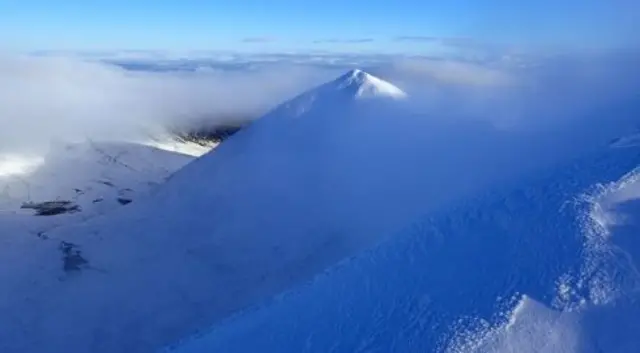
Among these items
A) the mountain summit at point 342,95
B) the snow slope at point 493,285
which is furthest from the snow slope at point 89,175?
the snow slope at point 493,285

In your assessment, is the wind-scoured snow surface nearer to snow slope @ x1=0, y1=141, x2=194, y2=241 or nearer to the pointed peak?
the pointed peak

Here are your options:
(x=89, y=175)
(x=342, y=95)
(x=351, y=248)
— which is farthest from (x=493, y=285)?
(x=89, y=175)

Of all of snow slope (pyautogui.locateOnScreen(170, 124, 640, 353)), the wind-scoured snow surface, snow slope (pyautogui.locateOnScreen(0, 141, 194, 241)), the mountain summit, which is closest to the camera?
snow slope (pyautogui.locateOnScreen(170, 124, 640, 353))

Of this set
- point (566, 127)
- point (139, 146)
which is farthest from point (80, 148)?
point (566, 127)

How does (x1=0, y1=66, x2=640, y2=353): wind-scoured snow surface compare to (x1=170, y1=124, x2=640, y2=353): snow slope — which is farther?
(x1=0, y1=66, x2=640, y2=353): wind-scoured snow surface

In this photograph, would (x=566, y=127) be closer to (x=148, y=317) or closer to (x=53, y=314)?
(x=148, y=317)

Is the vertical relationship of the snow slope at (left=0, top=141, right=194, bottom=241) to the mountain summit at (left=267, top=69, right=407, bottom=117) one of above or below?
below

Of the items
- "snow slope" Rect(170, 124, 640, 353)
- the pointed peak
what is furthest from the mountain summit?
"snow slope" Rect(170, 124, 640, 353)

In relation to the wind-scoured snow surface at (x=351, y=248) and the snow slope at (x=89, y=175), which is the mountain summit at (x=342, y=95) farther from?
the snow slope at (x=89, y=175)
